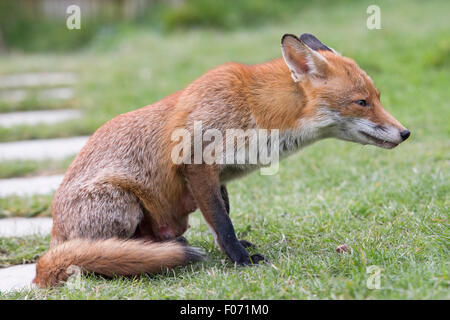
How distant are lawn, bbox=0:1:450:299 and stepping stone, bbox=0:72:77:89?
2.05 feet

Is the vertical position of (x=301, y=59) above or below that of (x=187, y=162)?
above

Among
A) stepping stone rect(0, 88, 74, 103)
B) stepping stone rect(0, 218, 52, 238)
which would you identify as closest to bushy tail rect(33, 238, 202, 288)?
stepping stone rect(0, 218, 52, 238)

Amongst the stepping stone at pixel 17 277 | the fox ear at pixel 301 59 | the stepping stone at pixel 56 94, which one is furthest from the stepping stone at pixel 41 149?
the fox ear at pixel 301 59

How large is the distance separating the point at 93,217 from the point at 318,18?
12.9m

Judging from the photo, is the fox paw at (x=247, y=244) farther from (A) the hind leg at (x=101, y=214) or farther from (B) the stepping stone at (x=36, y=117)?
(B) the stepping stone at (x=36, y=117)

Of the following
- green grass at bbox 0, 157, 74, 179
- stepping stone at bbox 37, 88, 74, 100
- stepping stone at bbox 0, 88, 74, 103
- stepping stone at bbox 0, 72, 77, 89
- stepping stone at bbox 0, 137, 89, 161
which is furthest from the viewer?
stepping stone at bbox 0, 72, 77, 89

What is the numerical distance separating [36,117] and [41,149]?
183 cm

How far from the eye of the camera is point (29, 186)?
616 cm

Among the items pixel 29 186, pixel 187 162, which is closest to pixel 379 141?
pixel 187 162

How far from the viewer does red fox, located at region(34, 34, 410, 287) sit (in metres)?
3.63

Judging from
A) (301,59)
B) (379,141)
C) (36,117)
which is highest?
(301,59)

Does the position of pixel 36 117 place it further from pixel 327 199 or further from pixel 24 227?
pixel 327 199

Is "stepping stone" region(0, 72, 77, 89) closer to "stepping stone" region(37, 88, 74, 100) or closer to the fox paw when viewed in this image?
"stepping stone" region(37, 88, 74, 100)

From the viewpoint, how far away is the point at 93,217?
378 centimetres
